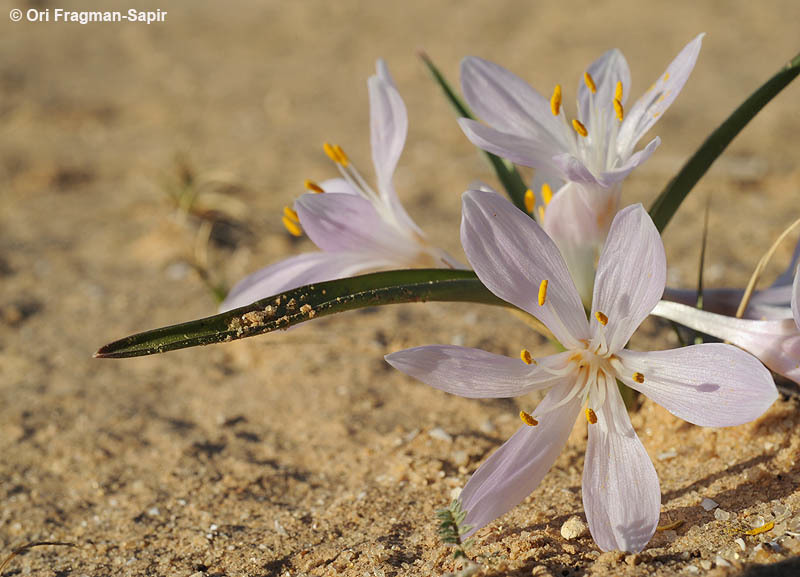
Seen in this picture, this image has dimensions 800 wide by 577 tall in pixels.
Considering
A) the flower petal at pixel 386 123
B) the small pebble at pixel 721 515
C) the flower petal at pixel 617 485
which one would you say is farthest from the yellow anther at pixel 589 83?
the small pebble at pixel 721 515

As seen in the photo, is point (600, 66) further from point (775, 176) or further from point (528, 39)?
point (528, 39)

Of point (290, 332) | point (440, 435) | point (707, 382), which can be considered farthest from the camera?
point (290, 332)

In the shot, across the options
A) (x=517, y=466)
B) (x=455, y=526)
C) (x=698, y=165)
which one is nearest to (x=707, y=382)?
(x=517, y=466)

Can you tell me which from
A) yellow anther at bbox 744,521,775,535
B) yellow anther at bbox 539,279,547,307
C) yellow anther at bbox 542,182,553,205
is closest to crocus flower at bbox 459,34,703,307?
yellow anther at bbox 542,182,553,205

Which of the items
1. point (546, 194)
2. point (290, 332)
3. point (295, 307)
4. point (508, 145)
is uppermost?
point (508, 145)

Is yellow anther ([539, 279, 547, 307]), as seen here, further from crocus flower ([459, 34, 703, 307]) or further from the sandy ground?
the sandy ground

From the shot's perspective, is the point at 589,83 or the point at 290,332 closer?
the point at 589,83

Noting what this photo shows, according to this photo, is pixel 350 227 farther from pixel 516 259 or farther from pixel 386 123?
pixel 516 259

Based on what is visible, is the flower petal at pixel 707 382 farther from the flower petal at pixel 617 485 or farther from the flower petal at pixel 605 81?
the flower petal at pixel 605 81
